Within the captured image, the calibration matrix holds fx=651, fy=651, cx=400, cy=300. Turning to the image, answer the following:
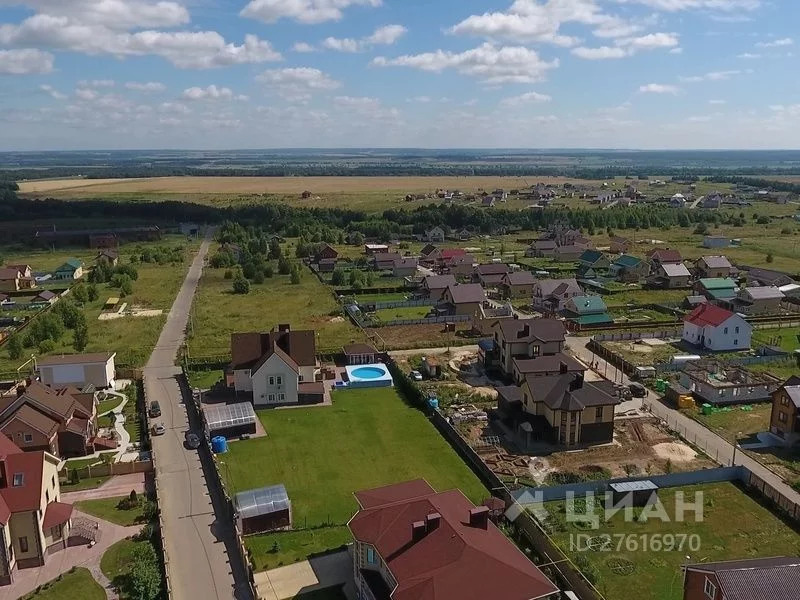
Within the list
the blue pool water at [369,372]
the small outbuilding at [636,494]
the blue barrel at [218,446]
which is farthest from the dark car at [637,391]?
the blue barrel at [218,446]

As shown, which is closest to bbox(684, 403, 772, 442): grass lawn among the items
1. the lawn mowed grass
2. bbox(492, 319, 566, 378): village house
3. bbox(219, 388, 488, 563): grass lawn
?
the lawn mowed grass

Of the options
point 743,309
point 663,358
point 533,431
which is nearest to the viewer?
point 533,431

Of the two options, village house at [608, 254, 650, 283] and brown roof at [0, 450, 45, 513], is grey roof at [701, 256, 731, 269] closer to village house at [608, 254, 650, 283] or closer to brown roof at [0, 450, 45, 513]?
village house at [608, 254, 650, 283]

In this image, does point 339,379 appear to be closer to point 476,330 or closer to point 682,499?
point 476,330

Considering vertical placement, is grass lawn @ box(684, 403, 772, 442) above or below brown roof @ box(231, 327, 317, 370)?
below

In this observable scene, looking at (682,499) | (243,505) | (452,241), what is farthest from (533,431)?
(452,241)
